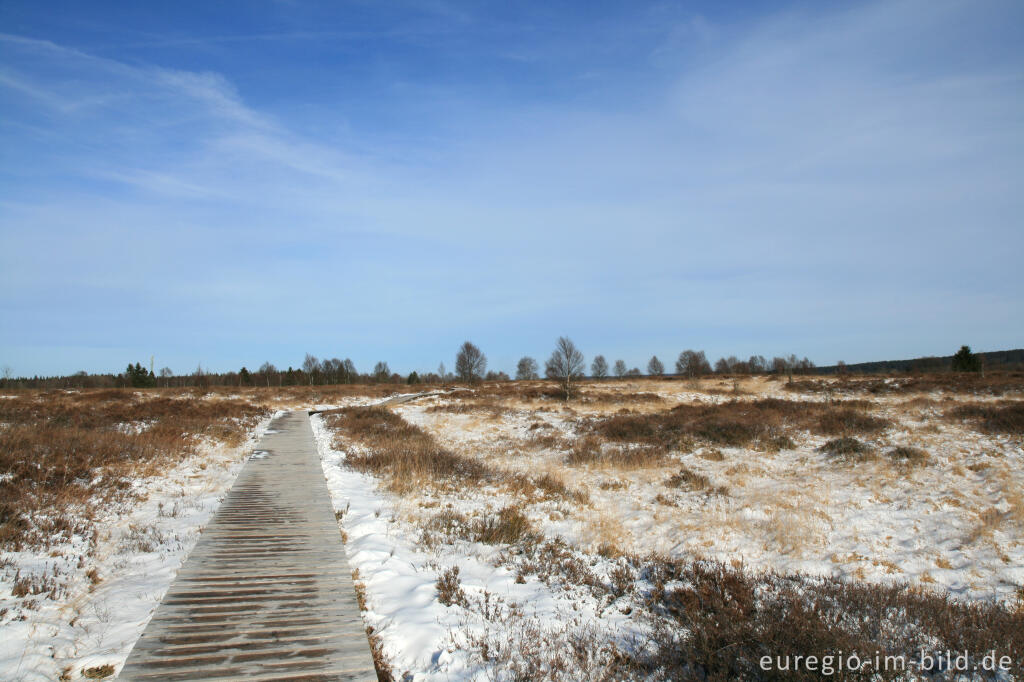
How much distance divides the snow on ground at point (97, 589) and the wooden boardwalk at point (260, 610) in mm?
329

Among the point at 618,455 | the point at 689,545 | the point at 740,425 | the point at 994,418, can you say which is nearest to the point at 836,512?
the point at 689,545


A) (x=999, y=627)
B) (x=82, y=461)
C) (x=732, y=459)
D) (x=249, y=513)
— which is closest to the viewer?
(x=999, y=627)

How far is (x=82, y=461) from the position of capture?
11.6 metres

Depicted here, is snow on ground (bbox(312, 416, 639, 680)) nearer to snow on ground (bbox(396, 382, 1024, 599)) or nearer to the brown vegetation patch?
snow on ground (bbox(396, 382, 1024, 599))

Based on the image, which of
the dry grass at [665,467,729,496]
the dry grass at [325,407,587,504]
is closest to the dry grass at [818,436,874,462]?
the dry grass at [665,467,729,496]

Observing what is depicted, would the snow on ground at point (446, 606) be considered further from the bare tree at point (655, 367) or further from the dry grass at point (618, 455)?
the bare tree at point (655, 367)

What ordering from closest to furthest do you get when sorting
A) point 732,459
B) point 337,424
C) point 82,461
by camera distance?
point 82,461, point 732,459, point 337,424

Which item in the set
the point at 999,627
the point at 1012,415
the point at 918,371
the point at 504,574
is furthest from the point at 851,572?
the point at 918,371

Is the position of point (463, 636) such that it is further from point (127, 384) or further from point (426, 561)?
point (127, 384)

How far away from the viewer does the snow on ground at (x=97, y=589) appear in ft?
15.0

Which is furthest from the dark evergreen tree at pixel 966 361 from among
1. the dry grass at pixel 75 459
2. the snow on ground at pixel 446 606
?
the dry grass at pixel 75 459

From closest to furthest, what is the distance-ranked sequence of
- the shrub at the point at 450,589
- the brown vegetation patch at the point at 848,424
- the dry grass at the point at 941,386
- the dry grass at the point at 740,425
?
the shrub at the point at 450,589, the brown vegetation patch at the point at 848,424, the dry grass at the point at 740,425, the dry grass at the point at 941,386

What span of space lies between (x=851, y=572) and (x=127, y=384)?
97738 mm

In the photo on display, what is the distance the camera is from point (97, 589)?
20.2 ft
